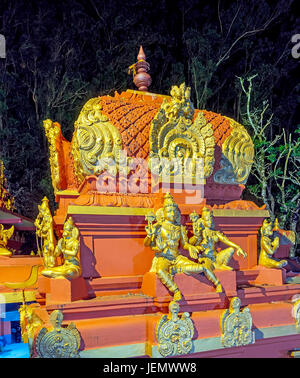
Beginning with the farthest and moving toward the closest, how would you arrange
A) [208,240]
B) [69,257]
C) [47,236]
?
1. [47,236]
2. [208,240]
3. [69,257]

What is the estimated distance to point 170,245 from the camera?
3.66 m

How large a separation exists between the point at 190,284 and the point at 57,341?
1.35m

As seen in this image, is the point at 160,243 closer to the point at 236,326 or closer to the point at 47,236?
the point at 236,326

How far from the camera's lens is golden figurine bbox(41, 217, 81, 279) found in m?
3.33

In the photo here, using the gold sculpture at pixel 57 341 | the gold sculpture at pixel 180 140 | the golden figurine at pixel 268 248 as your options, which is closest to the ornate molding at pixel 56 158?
the gold sculpture at pixel 180 140

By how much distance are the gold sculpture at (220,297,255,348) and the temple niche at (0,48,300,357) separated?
12 mm

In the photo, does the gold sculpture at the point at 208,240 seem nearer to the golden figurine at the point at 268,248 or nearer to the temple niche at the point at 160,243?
the temple niche at the point at 160,243

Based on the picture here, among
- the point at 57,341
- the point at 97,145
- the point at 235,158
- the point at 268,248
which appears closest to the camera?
the point at 57,341

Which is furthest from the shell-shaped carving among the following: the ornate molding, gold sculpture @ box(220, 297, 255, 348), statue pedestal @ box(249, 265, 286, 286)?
statue pedestal @ box(249, 265, 286, 286)

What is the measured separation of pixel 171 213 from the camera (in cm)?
367

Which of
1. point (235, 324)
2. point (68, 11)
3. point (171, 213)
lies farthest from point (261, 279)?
point (68, 11)

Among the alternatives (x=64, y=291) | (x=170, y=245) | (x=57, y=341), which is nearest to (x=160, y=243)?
(x=170, y=245)

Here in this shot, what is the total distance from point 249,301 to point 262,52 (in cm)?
1010

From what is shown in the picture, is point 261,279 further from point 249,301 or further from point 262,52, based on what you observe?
point 262,52
